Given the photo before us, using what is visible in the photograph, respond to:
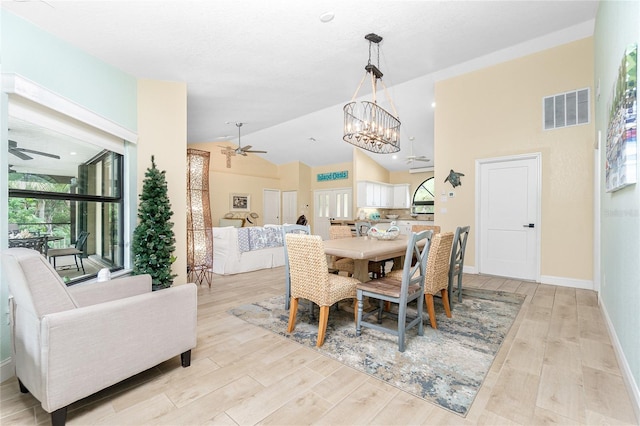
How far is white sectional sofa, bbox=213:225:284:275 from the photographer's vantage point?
5094 mm

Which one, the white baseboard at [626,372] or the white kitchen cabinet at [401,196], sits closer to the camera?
the white baseboard at [626,372]

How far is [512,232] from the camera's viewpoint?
4582 mm

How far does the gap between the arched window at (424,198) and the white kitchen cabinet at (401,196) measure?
0.25 meters

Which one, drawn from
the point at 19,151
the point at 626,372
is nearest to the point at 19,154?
the point at 19,151

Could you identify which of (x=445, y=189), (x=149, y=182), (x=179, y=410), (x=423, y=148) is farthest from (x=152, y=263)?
(x=423, y=148)

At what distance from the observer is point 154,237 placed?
3.08 m

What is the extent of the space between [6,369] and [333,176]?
8.76 m

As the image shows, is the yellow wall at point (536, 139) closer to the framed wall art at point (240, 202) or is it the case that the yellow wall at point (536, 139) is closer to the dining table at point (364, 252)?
the dining table at point (364, 252)

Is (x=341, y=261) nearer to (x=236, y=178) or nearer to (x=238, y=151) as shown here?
(x=238, y=151)

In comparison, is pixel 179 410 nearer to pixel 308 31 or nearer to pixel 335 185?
pixel 308 31

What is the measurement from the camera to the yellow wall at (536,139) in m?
3.99

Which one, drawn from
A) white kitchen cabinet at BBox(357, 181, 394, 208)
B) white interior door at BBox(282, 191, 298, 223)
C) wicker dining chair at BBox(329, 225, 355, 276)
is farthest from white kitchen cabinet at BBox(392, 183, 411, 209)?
wicker dining chair at BBox(329, 225, 355, 276)

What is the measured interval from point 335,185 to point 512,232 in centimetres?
604

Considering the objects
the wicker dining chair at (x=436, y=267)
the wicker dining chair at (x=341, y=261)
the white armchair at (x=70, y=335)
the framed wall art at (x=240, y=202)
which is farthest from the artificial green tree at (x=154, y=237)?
the framed wall art at (x=240, y=202)
